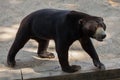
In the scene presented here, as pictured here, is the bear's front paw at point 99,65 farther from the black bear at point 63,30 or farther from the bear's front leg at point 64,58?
the bear's front leg at point 64,58

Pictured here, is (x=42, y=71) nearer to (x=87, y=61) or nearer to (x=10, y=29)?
(x=87, y=61)

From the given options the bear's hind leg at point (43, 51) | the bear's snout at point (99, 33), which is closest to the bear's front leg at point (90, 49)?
the bear's snout at point (99, 33)

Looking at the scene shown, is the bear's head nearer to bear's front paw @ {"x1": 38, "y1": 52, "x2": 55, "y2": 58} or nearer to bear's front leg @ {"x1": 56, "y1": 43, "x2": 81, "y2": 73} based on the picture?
bear's front leg @ {"x1": 56, "y1": 43, "x2": 81, "y2": 73}

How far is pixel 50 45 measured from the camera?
4375 mm

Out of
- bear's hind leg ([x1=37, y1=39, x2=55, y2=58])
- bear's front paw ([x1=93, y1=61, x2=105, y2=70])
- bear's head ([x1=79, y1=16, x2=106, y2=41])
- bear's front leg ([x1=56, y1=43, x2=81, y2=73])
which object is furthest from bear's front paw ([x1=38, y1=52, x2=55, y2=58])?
bear's head ([x1=79, y1=16, x2=106, y2=41])

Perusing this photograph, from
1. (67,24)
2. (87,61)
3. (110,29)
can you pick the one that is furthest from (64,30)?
(110,29)

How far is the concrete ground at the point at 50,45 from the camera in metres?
3.57

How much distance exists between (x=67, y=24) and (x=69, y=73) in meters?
0.49

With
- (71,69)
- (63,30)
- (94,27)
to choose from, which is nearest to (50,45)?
(71,69)

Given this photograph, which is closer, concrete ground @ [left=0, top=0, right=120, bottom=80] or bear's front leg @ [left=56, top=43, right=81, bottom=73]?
bear's front leg @ [left=56, top=43, right=81, bottom=73]

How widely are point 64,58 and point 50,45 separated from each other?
106 cm

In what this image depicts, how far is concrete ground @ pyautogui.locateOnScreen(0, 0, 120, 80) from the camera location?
11.7 feet

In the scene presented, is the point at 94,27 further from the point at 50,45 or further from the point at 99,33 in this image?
the point at 50,45

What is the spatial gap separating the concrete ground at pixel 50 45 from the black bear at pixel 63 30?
0.17 m
